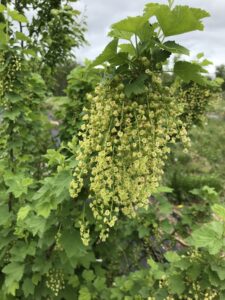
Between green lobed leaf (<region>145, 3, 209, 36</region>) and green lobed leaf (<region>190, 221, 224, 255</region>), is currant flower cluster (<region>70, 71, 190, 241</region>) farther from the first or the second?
green lobed leaf (<region>190, 221, 224, 255</region>)

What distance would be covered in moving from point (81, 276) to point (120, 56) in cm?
259

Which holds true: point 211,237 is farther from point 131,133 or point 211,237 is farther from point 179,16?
point 179,16

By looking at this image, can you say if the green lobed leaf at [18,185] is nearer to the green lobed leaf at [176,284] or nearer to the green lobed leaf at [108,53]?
the green lobed leaf at [176,284]

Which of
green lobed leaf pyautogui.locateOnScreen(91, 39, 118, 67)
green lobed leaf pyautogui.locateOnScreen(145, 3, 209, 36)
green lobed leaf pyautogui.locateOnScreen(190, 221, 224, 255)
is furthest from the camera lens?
green lobed leaf pyautogui.locateOnScreen(190, 221, 224, 255)

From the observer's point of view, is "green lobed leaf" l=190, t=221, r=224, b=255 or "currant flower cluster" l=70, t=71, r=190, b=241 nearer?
"currant flower cluster" l=70, t=71, r=190, b=241

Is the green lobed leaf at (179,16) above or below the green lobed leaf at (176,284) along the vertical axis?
above

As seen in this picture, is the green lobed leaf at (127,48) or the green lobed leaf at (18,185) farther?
the green lobed leaf at (18,185)

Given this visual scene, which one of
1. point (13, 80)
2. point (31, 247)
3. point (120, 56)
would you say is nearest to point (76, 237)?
point (31, 247)

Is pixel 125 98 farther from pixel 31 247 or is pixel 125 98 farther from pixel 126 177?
pixel 31 247

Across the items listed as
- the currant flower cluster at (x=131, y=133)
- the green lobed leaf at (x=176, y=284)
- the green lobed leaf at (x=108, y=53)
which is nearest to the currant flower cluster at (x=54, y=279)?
the green lobed leaf at (x=176, y=284)

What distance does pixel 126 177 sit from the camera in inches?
65.6

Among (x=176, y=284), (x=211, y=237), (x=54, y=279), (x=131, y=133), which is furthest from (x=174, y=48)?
(x=54, y=279)

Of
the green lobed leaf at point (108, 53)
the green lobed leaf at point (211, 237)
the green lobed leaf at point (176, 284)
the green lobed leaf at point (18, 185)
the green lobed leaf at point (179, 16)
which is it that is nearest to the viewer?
the green lobed leaf at point (179, 16)

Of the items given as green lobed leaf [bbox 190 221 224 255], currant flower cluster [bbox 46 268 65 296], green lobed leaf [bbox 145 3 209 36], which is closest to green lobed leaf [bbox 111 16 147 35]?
green lobed leaf [bbox 145 3 209 36]
